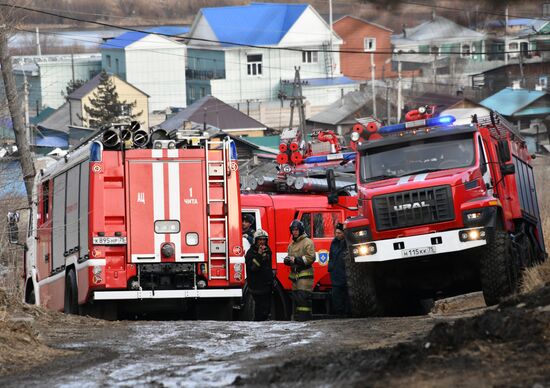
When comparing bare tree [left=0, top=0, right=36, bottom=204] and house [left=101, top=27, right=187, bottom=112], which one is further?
house [left=101, top=27, right=187, bottom=112]

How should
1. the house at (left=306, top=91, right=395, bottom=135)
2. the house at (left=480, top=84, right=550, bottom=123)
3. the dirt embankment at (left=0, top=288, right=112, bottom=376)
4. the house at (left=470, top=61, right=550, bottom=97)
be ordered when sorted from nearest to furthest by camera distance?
1. the dirt embankment at (left=0, top=288, right=112, bottom=376)
2. the house at (left=480, top=84, right=550, bottom=123)
3. the house at (left=470, top=61, right=550, bottom=97)
4. the house at (left=306, top=91, right=395, bottom=135)

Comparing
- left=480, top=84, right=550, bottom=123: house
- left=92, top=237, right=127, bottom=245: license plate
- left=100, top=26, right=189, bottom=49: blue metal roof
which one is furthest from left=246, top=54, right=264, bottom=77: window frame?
left=92, top=237, right=127, bottom=245: license plate

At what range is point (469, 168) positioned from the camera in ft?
56.7

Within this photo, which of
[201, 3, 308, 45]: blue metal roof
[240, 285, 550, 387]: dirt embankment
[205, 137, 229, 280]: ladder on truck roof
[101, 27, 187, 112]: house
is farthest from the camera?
[101, 27, 187, 112]: house

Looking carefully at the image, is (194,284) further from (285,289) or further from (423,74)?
(423,74)

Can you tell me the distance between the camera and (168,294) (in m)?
18.1

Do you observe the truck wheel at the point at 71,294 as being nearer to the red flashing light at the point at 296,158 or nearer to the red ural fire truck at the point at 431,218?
the red ural fire truck at the point at 431,218

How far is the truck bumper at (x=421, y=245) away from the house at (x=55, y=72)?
3495 inches

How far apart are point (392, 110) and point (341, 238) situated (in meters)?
65.3

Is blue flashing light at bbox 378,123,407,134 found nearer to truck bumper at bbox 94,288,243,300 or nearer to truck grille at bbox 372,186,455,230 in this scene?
truck grille at bbox 372,186,455,230

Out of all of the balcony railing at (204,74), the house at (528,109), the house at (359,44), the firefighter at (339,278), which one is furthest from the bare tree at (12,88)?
the house at (359,44)

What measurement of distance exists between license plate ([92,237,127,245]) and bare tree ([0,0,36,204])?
811cm

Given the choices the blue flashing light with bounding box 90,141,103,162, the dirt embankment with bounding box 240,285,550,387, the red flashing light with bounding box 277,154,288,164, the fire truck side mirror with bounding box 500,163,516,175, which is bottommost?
the dirt embankment with bounding box 240,285,550,387

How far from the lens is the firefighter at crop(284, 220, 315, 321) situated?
1881cm
